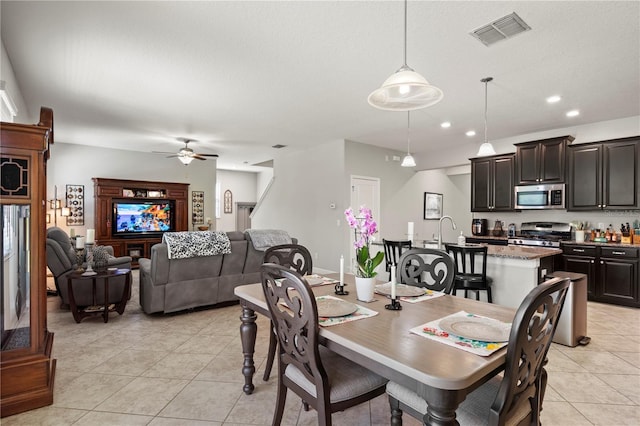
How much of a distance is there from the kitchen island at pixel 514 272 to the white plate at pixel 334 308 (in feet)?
7.83

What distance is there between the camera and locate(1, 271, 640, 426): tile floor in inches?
78.4

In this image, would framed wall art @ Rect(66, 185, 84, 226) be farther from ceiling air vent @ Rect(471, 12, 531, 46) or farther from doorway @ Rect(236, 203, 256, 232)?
ceiling air vent @ Rect(471, 12, 531, 46)

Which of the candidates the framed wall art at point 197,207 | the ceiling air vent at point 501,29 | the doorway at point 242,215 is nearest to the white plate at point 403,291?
the ceiling air vent at point 501,29

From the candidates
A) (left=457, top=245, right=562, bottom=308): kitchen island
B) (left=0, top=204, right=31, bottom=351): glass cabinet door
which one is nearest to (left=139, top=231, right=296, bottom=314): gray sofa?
(left=0, top=204, right=31, bottom=351): glass cabinet door

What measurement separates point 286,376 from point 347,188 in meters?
4.97

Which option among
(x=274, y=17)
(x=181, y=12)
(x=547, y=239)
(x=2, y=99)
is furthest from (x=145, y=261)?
(x=547, y=239)

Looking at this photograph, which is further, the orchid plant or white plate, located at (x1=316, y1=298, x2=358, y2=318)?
the orchid plant

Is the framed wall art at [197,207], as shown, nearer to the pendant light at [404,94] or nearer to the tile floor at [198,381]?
the tile floor at [198,381]

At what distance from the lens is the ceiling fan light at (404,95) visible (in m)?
1.90

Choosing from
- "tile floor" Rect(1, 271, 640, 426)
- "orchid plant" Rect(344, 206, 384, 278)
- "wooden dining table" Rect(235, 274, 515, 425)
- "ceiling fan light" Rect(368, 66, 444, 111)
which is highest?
"ceiling fan light" Rect(368, 66, 444, 111)

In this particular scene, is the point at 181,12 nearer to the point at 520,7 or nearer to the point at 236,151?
the point at 520,7

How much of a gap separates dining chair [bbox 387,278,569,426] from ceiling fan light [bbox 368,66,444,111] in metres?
1.31

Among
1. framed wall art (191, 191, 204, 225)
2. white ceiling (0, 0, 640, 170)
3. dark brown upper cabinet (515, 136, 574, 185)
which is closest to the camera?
white ceiling (0, 0, 640, 170)

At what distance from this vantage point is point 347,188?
6.42 meters
